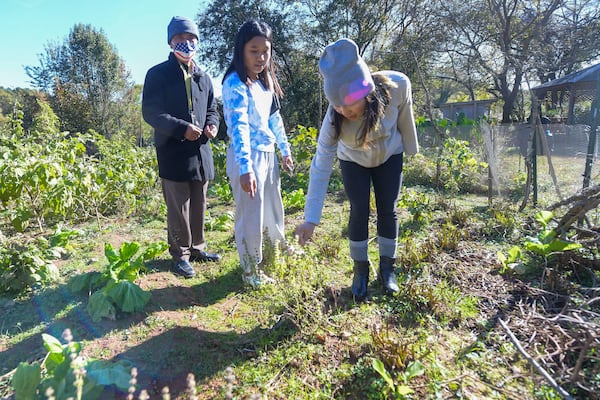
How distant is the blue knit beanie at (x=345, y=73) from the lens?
67.7 inches

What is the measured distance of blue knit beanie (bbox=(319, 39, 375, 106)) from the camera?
1.72m

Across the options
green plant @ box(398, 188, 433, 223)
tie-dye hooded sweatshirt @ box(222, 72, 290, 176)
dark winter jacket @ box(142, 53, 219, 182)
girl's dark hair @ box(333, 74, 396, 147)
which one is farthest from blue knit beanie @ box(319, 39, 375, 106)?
green plant @ box(398, 188, 433, 223)

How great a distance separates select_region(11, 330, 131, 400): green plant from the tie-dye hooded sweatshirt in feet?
4.01

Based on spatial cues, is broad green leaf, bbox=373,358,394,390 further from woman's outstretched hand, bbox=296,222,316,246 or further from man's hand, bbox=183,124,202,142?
man's hand, bbox=183,124,202,142

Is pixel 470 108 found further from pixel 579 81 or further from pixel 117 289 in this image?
pixel 117 289

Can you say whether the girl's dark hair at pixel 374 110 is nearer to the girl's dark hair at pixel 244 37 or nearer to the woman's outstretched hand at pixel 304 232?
the woman's outstretched hand at pixel 304 232

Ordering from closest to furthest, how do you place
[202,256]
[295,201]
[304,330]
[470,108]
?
[304,330] < [202,256] < [295,201] < [470,108]

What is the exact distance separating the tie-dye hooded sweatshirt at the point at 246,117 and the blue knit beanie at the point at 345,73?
71 centimetres

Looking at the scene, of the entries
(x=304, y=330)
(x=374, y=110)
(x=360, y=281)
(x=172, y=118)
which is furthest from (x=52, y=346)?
(x=374, y=110)

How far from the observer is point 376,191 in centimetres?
238

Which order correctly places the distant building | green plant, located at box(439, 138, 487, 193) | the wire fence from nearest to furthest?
1. the wire fence
2. green plant, located at box(439, 138, 487, 193)
3. the distant building

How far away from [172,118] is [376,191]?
1468mm

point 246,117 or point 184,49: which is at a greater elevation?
point 184,49

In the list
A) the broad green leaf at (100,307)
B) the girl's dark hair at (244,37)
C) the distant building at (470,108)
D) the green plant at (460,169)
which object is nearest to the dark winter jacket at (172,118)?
the girl's dark hair at (244,37)
